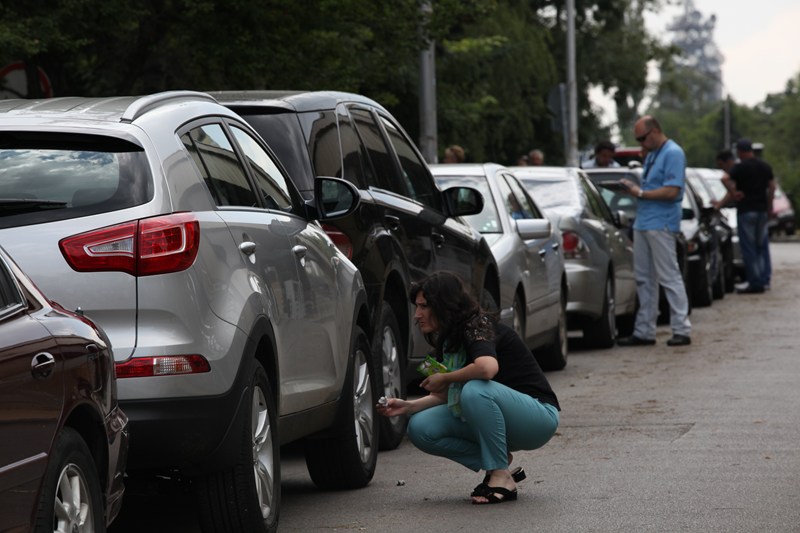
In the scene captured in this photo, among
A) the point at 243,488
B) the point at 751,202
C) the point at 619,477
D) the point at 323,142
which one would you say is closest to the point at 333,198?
the point at 323,142

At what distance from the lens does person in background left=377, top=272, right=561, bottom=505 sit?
24.8ft

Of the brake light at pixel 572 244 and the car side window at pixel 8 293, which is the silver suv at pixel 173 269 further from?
the brake light at pixel 572 244

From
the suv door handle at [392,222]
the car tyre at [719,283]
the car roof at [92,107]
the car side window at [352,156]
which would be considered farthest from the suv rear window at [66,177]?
the car tyre at [719,283]

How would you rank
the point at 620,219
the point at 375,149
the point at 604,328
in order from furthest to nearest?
the point at 620,219
the point at 604,328
the point at 375,149

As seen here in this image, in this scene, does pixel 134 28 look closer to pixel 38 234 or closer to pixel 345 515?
pixel 345 515

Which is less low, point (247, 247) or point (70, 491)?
point (247, 247)

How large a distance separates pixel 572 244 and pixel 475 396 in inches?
330

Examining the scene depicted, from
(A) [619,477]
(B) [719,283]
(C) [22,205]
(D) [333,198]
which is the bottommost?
(B) [719,283]

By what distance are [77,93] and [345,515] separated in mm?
11849

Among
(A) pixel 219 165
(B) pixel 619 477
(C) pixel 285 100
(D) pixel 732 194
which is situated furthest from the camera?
(D) pixel 732 194

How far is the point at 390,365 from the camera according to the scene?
29.8 feet

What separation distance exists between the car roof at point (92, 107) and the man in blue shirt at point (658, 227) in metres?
9.54

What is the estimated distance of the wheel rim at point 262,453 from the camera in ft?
Result: 20.8

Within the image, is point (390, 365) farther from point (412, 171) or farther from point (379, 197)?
point (412, 171)
